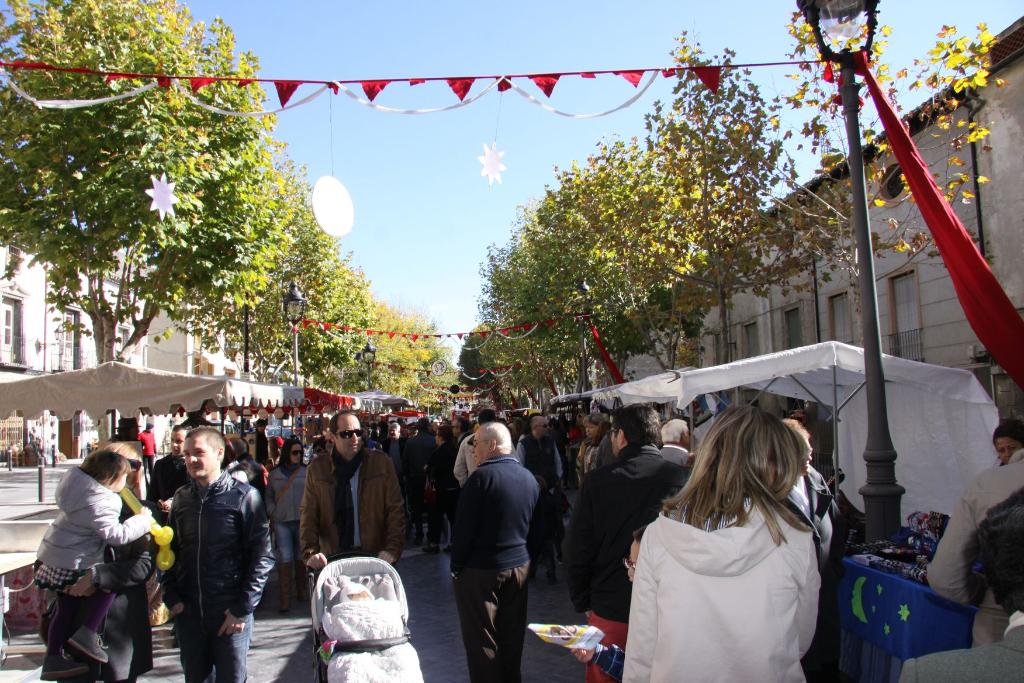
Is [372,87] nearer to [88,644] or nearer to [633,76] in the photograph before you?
[633,76]

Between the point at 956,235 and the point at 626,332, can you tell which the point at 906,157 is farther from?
the point at 626,332

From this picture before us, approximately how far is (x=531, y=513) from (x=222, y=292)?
37.8 ft

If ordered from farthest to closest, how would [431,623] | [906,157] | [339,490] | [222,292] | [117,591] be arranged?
[222,292] → [431,623] → [906,157] → [339,490] → [117,591]

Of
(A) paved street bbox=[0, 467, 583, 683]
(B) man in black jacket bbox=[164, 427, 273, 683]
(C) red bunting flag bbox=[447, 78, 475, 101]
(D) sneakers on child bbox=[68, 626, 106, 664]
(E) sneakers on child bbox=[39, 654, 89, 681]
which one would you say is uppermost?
(C) red bunting flag bbox=[447, 78, 475, 101]

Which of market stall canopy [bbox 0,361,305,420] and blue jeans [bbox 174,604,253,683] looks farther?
market stall canopy [bbox 0,361,305,420]

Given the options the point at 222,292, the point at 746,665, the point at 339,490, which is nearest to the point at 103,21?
the point at 222,292

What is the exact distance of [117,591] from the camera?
4.73 meters

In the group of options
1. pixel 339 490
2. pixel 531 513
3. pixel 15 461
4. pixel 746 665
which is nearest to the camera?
pixel 746 665

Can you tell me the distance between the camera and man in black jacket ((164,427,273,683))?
441 centimetres

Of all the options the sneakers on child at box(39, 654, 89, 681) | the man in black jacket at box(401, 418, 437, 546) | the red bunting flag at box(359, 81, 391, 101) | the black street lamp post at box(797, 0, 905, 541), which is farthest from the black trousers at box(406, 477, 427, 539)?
the sneakers on child at box(39, 654, 89, 681)

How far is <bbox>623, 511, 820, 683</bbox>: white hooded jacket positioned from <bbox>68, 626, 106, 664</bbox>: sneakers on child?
3553mm

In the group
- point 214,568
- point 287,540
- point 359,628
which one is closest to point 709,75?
point 359,628

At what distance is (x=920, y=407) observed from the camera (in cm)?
798

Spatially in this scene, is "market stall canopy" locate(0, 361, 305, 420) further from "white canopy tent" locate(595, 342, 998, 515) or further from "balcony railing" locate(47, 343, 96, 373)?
"balcony railing" locate(47, 343, 96, 373)
